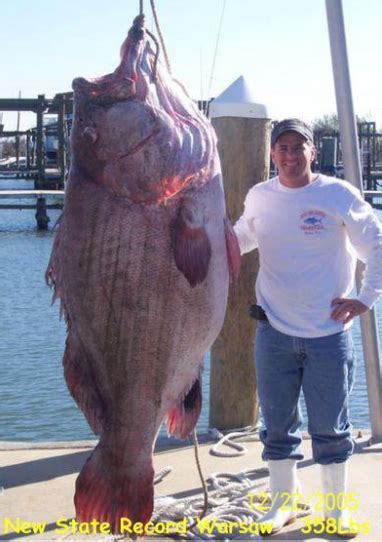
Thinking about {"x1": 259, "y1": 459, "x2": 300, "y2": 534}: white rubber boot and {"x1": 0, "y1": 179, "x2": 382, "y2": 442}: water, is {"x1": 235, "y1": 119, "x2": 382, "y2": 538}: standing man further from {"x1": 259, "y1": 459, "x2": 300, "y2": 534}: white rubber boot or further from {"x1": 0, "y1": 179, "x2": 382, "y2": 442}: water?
{"x1": 0, "y1": 179, "x2": 382, "y2": 442}: water

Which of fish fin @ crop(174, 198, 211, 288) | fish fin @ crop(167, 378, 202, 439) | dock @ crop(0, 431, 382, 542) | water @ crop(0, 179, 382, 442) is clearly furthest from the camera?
water @ crop(0, 179, 382, 442)

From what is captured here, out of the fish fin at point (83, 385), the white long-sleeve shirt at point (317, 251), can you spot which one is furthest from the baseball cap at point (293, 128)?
the fish fin at point (83, 385)

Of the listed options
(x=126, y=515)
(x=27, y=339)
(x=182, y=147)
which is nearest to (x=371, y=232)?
(x=182, y=147)

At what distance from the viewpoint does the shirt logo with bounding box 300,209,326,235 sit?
380 cm

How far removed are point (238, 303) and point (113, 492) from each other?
105 inches

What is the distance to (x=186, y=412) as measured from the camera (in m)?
3.07

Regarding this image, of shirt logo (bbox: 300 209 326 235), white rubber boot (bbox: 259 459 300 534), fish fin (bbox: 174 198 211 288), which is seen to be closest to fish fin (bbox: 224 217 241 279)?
fish fin (bbox: 174 198 211 288)

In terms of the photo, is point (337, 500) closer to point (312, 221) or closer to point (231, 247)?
point (312, 221)

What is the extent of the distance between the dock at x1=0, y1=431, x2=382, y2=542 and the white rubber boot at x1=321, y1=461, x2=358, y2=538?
0.18ft

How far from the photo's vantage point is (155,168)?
3.02 metres

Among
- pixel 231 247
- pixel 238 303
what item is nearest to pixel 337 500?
pixel 231 247

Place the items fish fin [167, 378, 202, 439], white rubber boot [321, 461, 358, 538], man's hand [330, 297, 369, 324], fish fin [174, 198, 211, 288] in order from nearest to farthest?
1. fish fin [174, 198, 211, 288]
2. fish fin [167, 378, 202, 439]
3. man's hand [330, 297, 369, 324]
4. white rubber boot [321, 461, 358, 538]

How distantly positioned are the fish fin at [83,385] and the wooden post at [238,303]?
2506 millimetres

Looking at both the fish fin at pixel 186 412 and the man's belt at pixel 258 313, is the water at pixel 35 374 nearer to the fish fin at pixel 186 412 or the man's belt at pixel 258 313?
the man's belt at pixel 258 313
